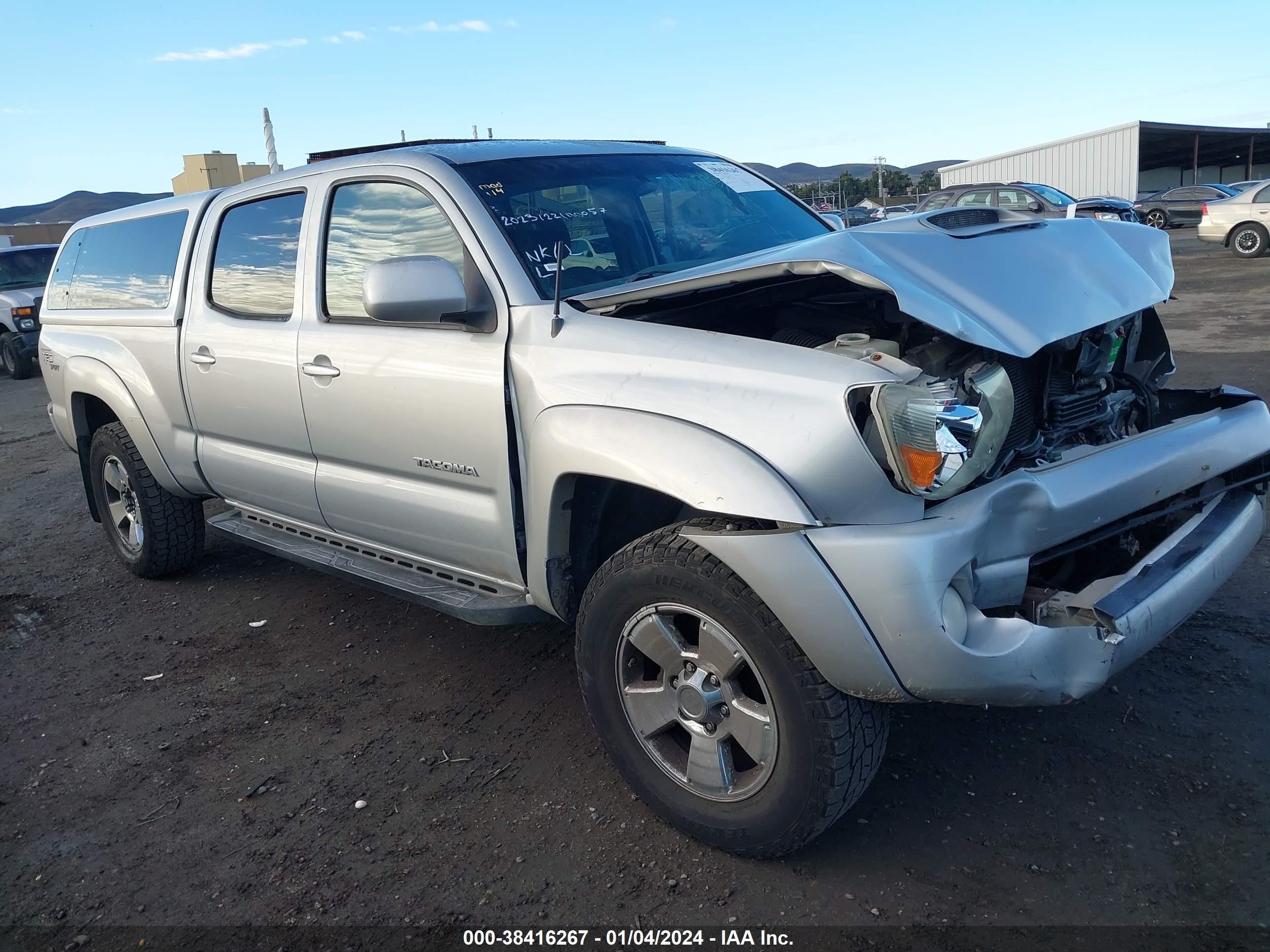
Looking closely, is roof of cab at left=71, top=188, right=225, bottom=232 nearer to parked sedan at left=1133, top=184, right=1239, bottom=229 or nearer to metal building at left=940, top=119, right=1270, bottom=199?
parked sedan at left=1133, top=184, right=1239, bottom=229

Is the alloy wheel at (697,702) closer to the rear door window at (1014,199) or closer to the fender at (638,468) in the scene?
the fender at (638,468)

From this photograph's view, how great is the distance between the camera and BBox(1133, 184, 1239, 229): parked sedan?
1156 inches

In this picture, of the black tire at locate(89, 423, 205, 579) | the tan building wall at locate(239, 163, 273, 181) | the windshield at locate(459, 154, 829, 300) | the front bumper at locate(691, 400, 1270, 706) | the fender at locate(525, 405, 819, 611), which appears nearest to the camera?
the front bumper at locate(691, 400, 1270, 706)

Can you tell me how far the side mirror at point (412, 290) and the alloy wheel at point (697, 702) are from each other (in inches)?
43.7

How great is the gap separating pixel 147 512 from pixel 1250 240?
788 inches

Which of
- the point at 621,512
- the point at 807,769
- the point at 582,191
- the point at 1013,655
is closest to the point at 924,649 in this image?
the point at 1013,655

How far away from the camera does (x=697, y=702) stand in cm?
269

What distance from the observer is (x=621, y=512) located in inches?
125

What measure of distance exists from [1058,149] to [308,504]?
46.1 metres

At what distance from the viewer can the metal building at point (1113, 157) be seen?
41.2 metres

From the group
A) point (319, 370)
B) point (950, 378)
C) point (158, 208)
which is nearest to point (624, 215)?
point (319, 370)

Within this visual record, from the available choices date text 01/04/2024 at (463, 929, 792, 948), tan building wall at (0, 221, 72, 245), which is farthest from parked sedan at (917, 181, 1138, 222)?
tan building wall at (0, 221, 72, 245)

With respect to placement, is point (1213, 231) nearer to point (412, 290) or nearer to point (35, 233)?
point (412, 290)

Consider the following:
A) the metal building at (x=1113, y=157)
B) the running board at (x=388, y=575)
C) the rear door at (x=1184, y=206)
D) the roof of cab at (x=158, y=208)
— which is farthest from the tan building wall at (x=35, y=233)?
Answer: the running board at (x=388, y=575)
